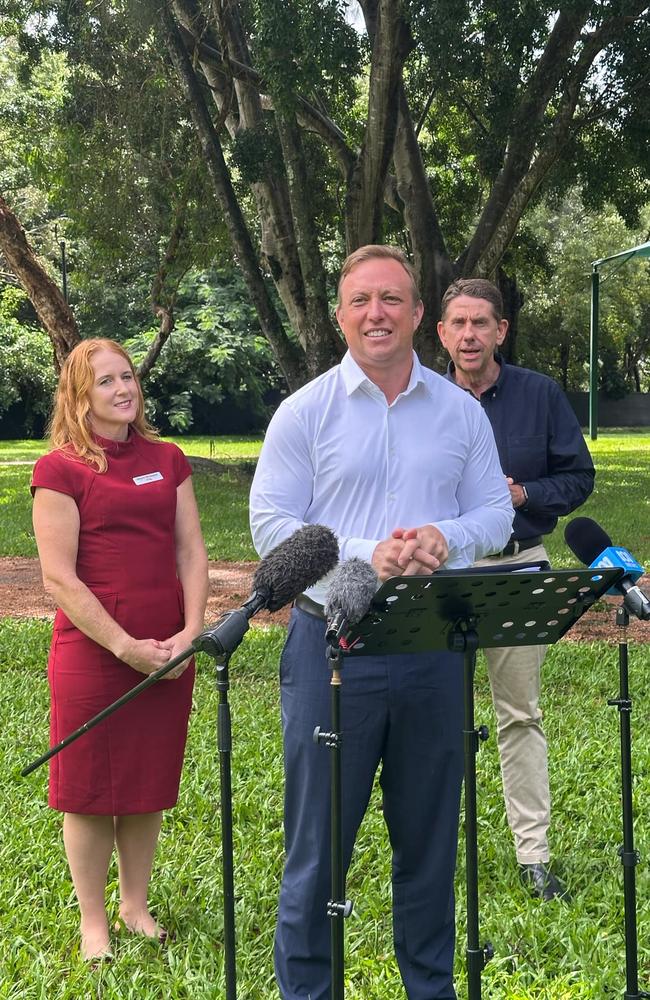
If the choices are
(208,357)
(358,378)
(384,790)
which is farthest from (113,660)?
(208,357)

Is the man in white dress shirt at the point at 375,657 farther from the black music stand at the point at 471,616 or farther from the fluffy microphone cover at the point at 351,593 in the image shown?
the fluffy microphone cover at the point at 351,593

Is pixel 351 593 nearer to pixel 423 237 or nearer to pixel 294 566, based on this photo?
pixel 294 566

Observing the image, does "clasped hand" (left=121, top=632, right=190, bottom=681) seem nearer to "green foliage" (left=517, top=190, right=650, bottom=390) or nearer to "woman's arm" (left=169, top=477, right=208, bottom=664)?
"woman's arm" (left=169, top=477, right=208, bottom=664)

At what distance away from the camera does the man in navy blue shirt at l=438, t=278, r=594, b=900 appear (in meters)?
4.50

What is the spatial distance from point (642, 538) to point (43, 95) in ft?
43.6

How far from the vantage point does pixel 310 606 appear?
3.22 metres

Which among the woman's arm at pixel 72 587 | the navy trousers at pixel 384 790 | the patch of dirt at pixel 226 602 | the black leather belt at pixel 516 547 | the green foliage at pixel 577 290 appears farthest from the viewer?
the green foliage at pixel 577 290

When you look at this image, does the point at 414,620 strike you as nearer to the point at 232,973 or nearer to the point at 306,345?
the point at 232,973

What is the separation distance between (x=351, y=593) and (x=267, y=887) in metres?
2.53

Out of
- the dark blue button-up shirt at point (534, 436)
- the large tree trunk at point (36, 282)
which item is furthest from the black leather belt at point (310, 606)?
the large tree trunk at point (36, 282)

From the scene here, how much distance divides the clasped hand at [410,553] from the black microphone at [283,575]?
20cm

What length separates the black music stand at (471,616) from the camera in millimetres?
2682

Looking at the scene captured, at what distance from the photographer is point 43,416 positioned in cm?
4481

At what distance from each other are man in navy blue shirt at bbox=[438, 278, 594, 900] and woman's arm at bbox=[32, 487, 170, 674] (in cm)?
145
